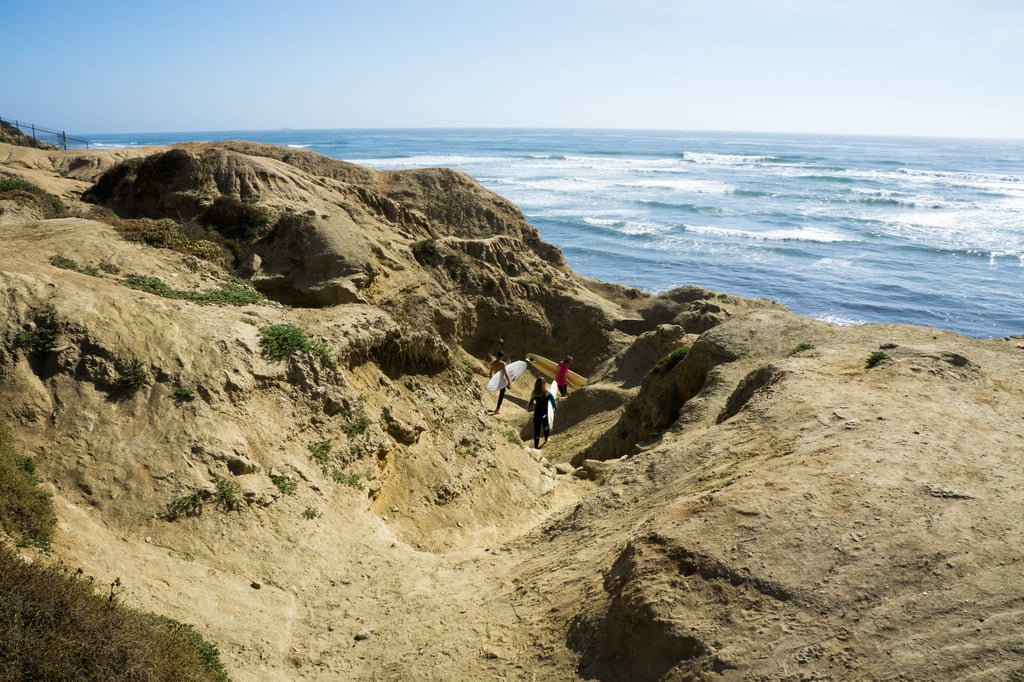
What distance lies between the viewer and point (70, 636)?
14.8 ft

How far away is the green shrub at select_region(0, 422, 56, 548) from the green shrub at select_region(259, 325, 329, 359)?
3.41 metres

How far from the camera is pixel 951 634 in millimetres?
4930

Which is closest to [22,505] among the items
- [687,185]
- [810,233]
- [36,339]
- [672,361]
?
[36,339]

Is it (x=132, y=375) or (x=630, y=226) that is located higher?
(x=630, y=226)

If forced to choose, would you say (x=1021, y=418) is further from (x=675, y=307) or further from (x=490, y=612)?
(x=675, y=307)

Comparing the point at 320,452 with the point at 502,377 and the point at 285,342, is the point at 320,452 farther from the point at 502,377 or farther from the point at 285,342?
the point at 502,377

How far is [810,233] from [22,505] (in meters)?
51.5

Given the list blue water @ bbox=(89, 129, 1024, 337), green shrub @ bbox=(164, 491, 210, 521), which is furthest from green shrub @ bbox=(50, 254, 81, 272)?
blue water @ bbox=(89, 129, 1024, 337)

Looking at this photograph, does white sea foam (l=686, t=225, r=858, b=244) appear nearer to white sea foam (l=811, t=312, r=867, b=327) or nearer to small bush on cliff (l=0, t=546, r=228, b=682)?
white sea foam (l=811, t=312, r=867, b=327)

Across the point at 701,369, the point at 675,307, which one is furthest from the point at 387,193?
the point at 701,369

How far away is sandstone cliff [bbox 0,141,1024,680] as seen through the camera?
217 inches

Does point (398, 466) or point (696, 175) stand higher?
point (696, 175)

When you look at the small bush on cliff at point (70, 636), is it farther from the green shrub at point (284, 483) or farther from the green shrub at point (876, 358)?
the green shrub at point (876, 358)

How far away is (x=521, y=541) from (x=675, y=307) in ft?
63.3
